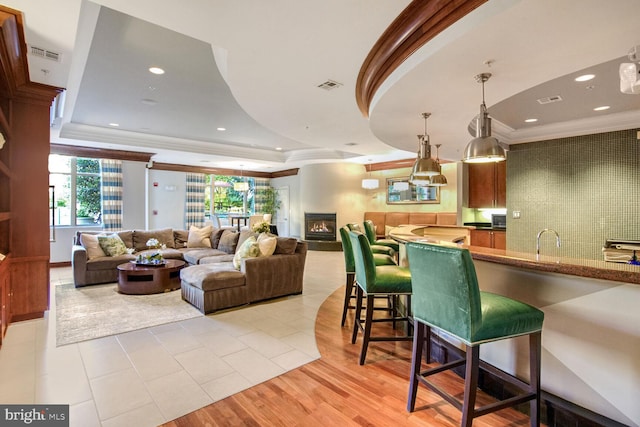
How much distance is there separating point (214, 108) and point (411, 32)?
378 centimetres

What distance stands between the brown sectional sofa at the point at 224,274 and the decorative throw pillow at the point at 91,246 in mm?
121

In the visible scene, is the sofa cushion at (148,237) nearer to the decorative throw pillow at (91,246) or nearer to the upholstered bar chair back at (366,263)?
the decorative throw pillow at (91,246)

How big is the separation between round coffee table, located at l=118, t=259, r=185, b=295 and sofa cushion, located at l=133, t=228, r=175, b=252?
159 centimetres

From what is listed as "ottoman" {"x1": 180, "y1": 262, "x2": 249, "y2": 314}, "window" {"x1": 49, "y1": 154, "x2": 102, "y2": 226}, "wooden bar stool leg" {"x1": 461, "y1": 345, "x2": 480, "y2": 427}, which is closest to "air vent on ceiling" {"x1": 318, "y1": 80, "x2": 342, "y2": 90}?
"ottoman" {"x1": 180, "y1": 262, "x2": 249, "y2": 314}

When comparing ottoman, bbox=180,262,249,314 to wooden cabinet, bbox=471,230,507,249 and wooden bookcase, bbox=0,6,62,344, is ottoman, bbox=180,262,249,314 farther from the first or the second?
wooden cabinet, bbox=471,230,507,249

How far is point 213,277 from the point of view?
12.8 ft

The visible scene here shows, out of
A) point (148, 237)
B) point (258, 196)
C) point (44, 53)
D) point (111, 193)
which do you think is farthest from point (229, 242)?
point (258, 196)

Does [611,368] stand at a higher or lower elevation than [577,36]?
lower

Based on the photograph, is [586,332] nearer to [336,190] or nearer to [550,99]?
[550,99]

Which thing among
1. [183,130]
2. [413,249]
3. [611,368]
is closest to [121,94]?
[183,130]

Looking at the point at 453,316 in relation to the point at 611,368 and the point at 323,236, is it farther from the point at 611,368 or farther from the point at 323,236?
the point at 323,236

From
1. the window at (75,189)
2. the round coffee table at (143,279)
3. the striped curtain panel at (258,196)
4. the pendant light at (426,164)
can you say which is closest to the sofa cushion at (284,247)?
the round coffee table at (143,279)

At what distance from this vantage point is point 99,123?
6254mm

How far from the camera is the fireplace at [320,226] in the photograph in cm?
968
